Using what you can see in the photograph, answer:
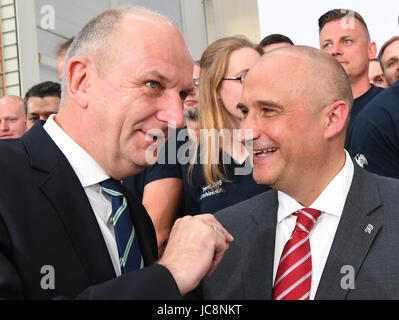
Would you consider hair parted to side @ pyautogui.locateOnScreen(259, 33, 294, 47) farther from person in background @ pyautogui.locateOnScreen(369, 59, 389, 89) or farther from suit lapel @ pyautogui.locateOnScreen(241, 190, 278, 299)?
suit lapel @ pyautogui.locateOnScreen(241, 190, 278, 299)

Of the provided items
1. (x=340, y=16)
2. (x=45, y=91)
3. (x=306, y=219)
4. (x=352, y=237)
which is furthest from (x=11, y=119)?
(x=352, y=237)

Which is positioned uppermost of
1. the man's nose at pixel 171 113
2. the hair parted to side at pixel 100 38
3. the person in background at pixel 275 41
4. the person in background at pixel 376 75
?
the person in background at pixel 275 41

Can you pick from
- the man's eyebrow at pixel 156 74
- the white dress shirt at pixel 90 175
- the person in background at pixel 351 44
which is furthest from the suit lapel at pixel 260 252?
the person in background at pixel 351 44

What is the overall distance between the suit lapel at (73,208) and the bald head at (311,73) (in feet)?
2.83

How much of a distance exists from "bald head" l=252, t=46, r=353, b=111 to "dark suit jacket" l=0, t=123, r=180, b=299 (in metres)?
0.86

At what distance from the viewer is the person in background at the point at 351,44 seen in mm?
3070

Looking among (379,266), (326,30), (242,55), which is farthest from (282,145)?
(326,30)

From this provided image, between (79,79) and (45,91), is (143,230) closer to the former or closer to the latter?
(79,79)

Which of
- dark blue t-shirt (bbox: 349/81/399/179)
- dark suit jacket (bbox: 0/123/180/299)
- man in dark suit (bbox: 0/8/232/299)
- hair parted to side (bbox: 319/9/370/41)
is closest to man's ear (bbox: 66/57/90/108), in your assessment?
man in dark suit (bbox: 0/8/232/299)

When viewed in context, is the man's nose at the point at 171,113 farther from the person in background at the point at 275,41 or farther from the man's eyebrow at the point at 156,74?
the person in background at the point at 275,41

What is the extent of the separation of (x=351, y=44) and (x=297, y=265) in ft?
6.46

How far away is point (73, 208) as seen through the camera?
3.97 feet

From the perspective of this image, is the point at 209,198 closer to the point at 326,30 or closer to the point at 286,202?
the point at 286,202

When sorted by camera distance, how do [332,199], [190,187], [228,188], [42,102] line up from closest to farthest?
1. [332,199]
2. [228,188]
3. [190,187]
4. [42,102]
